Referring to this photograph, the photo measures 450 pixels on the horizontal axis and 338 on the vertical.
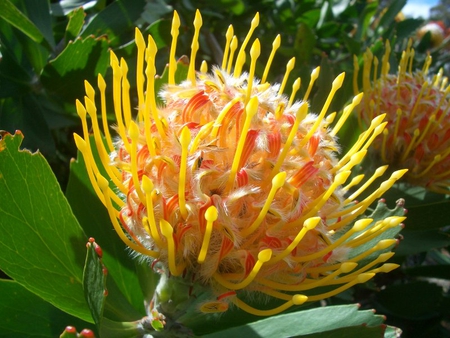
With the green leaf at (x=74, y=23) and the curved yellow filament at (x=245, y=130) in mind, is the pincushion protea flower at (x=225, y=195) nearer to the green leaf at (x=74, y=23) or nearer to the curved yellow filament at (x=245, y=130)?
the curved yellow filament at (x=245, y=130)

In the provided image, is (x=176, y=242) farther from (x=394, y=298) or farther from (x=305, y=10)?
(x=305, y=10)

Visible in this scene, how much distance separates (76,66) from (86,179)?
416mm

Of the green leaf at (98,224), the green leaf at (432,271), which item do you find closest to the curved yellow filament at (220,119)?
the green leaf at (98,224)

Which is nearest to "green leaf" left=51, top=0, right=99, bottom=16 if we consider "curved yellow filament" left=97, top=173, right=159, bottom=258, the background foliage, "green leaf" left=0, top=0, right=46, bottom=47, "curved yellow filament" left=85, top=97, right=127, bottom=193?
the background foliage

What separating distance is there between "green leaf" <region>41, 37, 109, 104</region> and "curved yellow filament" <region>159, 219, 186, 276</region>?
0.75 m

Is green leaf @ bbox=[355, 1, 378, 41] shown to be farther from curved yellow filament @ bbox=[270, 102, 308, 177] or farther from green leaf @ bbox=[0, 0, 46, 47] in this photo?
curved yellow filament @ bbox=[270, 102, 308, 177]

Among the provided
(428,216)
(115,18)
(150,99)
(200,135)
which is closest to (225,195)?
(200,135)

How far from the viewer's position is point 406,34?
2686mm

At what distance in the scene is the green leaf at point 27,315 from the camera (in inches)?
36.7

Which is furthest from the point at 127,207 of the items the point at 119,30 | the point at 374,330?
the point at 119,30

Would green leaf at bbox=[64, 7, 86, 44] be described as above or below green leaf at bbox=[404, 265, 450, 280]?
above

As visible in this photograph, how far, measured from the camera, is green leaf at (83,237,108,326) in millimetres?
751

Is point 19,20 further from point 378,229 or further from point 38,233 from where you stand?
point 378,229

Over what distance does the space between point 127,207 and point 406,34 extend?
231 centimetres
